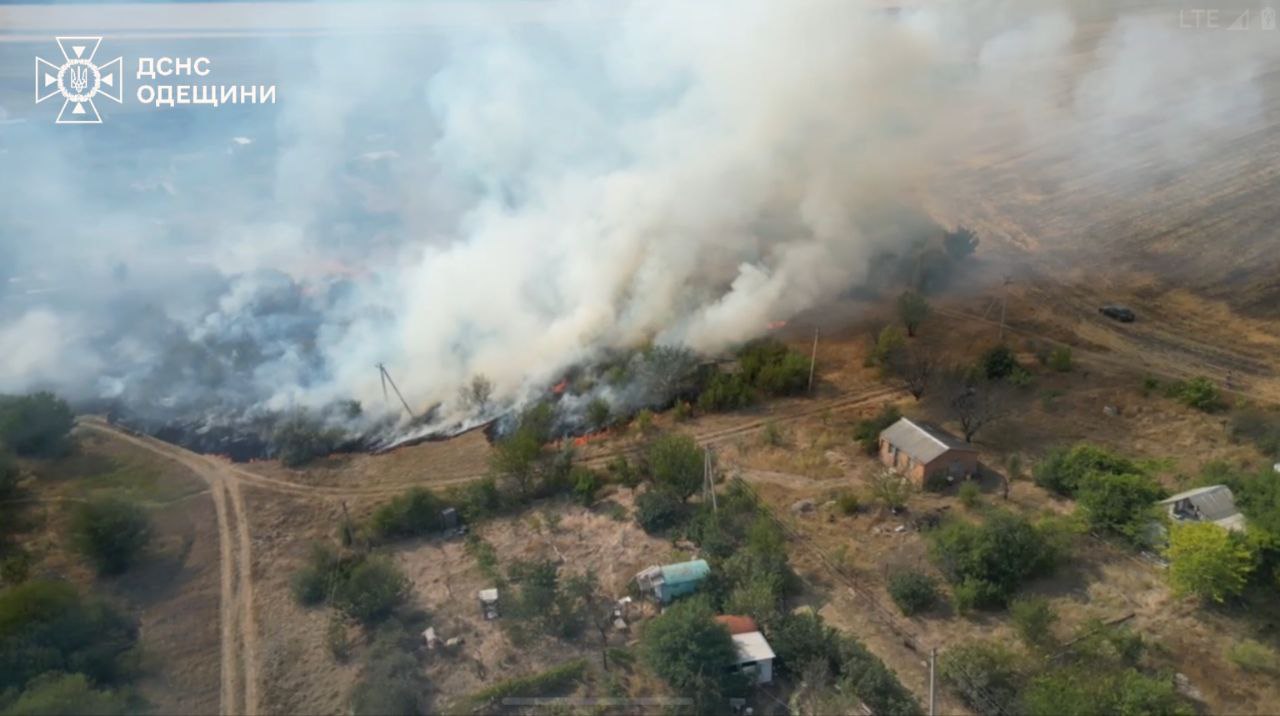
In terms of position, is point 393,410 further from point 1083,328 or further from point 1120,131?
point 1120,131

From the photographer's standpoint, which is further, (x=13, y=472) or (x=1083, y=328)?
(x=1083, y=328)

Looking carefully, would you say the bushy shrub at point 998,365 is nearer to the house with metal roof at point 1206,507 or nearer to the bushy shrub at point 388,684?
the house with metal roof at point 1206,507

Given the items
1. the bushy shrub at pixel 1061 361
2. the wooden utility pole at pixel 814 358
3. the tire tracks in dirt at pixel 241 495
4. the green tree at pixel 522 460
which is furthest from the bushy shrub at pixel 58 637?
the bushy shrub at pixel 1061 361

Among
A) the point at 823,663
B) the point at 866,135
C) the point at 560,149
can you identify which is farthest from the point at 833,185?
the point at 823,663

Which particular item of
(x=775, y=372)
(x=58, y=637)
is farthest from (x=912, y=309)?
(x=58, y=637)

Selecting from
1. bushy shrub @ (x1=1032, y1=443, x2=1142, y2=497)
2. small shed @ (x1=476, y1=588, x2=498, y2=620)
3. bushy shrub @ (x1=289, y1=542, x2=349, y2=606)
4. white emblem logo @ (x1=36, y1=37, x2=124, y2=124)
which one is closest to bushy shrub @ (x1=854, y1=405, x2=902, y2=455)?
bushy shrub @ (x1=1032, y1=443, x2=1142, y2=497)

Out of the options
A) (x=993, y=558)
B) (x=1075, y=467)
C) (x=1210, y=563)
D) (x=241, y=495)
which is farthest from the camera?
(x=241, y=495)

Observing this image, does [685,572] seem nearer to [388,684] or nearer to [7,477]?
[388,684]
